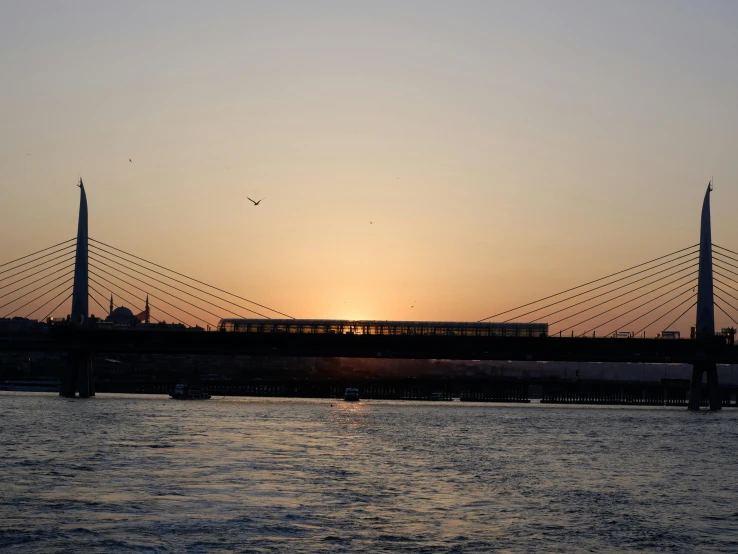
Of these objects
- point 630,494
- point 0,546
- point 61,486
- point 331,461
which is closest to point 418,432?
point 331,461

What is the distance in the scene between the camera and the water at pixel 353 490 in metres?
34.4

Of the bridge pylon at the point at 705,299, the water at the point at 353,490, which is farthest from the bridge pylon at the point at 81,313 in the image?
the bridge pylon at the point at 705,299

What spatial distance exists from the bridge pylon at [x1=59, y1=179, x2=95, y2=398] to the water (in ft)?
152

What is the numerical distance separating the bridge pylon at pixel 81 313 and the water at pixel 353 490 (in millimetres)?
46359

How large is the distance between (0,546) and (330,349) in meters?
93.0

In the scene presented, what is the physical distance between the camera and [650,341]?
123562mm

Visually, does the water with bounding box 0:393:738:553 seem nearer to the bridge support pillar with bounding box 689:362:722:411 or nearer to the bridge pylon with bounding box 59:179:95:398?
the bridge pylon with bounding box 59:179:95:398

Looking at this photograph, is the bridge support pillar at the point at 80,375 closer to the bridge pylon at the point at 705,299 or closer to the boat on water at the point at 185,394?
the boat on water at the point at 185,394

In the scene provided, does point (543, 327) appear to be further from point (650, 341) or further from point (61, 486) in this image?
point (61, 486)

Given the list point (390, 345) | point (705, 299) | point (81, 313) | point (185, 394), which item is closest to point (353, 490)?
point (390, 345)

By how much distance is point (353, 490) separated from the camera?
149 feet

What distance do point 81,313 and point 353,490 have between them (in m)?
90.2

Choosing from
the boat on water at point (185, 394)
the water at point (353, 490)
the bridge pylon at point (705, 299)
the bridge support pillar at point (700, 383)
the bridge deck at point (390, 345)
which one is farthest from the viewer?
the boat on water at point (185, 394)

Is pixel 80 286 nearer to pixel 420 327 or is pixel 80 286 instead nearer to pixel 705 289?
pixel 420 327
